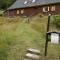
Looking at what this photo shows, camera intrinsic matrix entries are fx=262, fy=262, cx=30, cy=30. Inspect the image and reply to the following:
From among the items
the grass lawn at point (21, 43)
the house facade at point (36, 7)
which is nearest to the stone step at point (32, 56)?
the grass lawn at point (21, 43)

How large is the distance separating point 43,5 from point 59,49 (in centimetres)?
2407

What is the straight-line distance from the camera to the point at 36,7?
3922 centimetres

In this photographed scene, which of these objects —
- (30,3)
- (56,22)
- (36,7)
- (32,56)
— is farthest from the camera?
(30,3)

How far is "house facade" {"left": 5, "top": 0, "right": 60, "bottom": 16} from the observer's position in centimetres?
3622

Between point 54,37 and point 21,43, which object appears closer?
point 21,43

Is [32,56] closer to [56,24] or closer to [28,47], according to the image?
[28,47]

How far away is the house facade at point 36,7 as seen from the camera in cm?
3622

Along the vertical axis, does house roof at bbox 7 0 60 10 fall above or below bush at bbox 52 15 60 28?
above

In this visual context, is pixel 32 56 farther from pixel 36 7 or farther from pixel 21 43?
pixel 36 7

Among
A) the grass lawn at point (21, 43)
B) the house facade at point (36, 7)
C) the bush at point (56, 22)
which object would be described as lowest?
the grass lawn at point (21, 43)

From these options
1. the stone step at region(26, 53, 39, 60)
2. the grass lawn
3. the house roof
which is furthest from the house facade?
the stone step at region(26, 53, 39, 60)

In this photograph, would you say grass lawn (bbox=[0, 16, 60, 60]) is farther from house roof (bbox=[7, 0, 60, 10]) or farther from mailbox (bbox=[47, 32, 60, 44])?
house roof (bbox=[7, 0, 60, 10])

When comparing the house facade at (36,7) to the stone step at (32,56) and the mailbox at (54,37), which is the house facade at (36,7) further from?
the stone step at (32,56)

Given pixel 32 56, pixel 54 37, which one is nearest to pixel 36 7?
pixel 54 37
